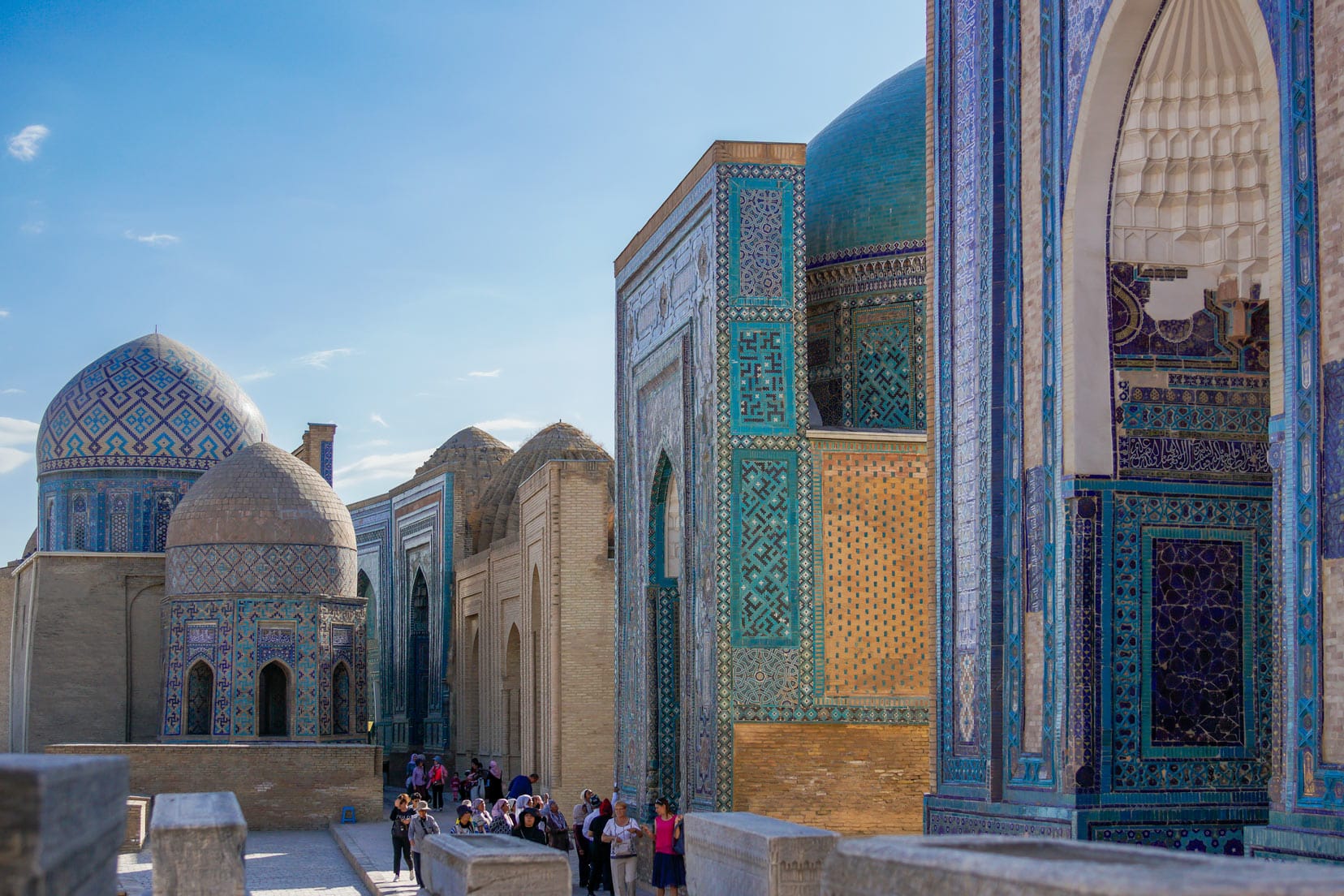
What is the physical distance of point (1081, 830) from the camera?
7.28m

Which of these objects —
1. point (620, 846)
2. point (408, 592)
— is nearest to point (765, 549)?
point (620, 846)

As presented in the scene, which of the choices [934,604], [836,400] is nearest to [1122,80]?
[934,604]

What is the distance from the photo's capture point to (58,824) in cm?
218

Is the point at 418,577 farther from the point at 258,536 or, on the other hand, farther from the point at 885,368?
the point at 885,368

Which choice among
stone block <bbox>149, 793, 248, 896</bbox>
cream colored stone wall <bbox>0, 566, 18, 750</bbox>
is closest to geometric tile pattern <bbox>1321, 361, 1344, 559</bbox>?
stone block <bbox>149, 793, 248, 896</bbox>

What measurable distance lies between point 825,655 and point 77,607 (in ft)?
46.0

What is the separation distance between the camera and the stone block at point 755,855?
5.11 metres

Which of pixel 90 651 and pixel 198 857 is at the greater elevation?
pixel 198 857

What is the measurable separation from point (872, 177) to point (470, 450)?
14.8m

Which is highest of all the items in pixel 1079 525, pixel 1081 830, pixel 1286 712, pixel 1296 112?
pixel 1296 112

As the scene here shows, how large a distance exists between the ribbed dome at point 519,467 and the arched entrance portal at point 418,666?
1.93 meters

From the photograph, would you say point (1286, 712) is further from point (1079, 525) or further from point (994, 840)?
point (994, 840)

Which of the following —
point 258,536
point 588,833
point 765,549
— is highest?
point 258,536

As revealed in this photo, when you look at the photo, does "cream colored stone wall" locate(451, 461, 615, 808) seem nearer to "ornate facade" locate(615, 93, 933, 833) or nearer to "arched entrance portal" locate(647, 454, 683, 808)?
"arched entrance portal" locate(647, 454, 683, 808)
